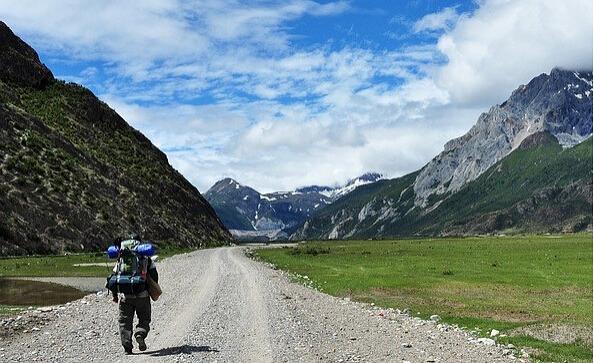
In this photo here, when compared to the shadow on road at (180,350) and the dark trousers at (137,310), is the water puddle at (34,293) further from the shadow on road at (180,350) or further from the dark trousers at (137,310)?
the shadow on road at (180,350)

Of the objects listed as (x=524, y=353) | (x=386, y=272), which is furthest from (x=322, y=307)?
(x=386, y=272)

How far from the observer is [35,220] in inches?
3233

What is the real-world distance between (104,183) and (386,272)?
73440 millimetres

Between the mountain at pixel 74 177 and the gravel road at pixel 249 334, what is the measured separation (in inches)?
2041

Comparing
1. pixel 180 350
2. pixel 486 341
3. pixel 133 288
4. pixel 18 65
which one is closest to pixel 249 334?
pixel 180 350

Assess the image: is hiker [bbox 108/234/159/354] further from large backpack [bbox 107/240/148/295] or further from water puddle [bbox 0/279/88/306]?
water puddle [bbox 0/279/88/306]

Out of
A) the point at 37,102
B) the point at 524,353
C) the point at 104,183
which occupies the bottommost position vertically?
the point at 524,353

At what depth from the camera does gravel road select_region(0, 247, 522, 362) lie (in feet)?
61.3

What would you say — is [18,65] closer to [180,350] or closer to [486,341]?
[180,350]

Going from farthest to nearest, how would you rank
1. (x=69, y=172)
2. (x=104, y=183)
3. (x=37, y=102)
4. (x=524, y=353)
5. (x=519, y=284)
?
(x=37, y=102) < (x=104, y=183) < (x=69, y=172) < (x=519, y=284) < (x=524, y=353)

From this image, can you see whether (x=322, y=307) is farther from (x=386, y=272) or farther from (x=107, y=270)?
(x=107, y=270)

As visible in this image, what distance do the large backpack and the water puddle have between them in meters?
15.0

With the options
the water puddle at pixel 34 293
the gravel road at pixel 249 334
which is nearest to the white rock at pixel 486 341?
the gravel road at pixel 249 334

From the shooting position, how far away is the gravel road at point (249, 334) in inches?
735
